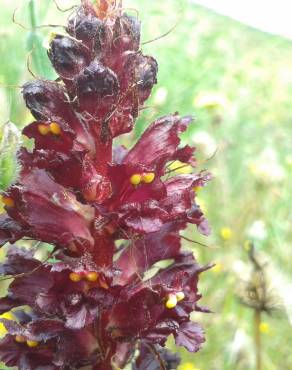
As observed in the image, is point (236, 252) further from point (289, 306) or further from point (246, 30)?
point (246, 30)

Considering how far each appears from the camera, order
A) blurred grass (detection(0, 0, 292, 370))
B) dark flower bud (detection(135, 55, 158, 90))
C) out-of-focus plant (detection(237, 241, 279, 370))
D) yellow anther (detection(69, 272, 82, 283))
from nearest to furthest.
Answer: yellow anther (detection(69, 272, 82, 283)) < dark flower bud (detection(135, 55, 158, 90)) < out-of-focus plant (detection(237, 241, 279, 370)) < blurred grass (detection(0, 0, 292, 370))

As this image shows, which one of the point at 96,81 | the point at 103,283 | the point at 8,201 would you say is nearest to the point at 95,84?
the point at 96,81

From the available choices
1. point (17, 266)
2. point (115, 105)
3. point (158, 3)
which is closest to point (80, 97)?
point (115, 105)

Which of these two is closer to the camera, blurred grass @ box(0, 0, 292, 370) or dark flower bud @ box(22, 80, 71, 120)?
dark flower bud @ box(22, 80, 71, 120)

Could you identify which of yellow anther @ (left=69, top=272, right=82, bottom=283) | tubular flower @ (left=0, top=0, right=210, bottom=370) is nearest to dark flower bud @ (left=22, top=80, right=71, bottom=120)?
tubular flower @ (left=0, top=0, right=210, bottom=370)

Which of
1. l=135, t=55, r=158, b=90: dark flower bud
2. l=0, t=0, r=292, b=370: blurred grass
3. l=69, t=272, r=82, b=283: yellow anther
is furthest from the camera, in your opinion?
l=0, t=0, r=292, b=370: blurred grass

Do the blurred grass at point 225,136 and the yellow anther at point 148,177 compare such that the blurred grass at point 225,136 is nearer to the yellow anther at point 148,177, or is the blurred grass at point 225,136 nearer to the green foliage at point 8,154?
the green foliage at point 8,154

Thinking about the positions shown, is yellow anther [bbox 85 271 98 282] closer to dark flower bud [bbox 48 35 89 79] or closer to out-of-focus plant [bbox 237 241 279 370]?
dark flower bud [bbox 48 35 89 79]

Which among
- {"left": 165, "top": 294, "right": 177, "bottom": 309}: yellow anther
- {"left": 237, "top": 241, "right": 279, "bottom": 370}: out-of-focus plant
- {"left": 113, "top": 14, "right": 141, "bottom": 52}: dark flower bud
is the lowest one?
{"left": 237, "top": 241, "right": 279, "bottom": 370}: out-of-focus plant
